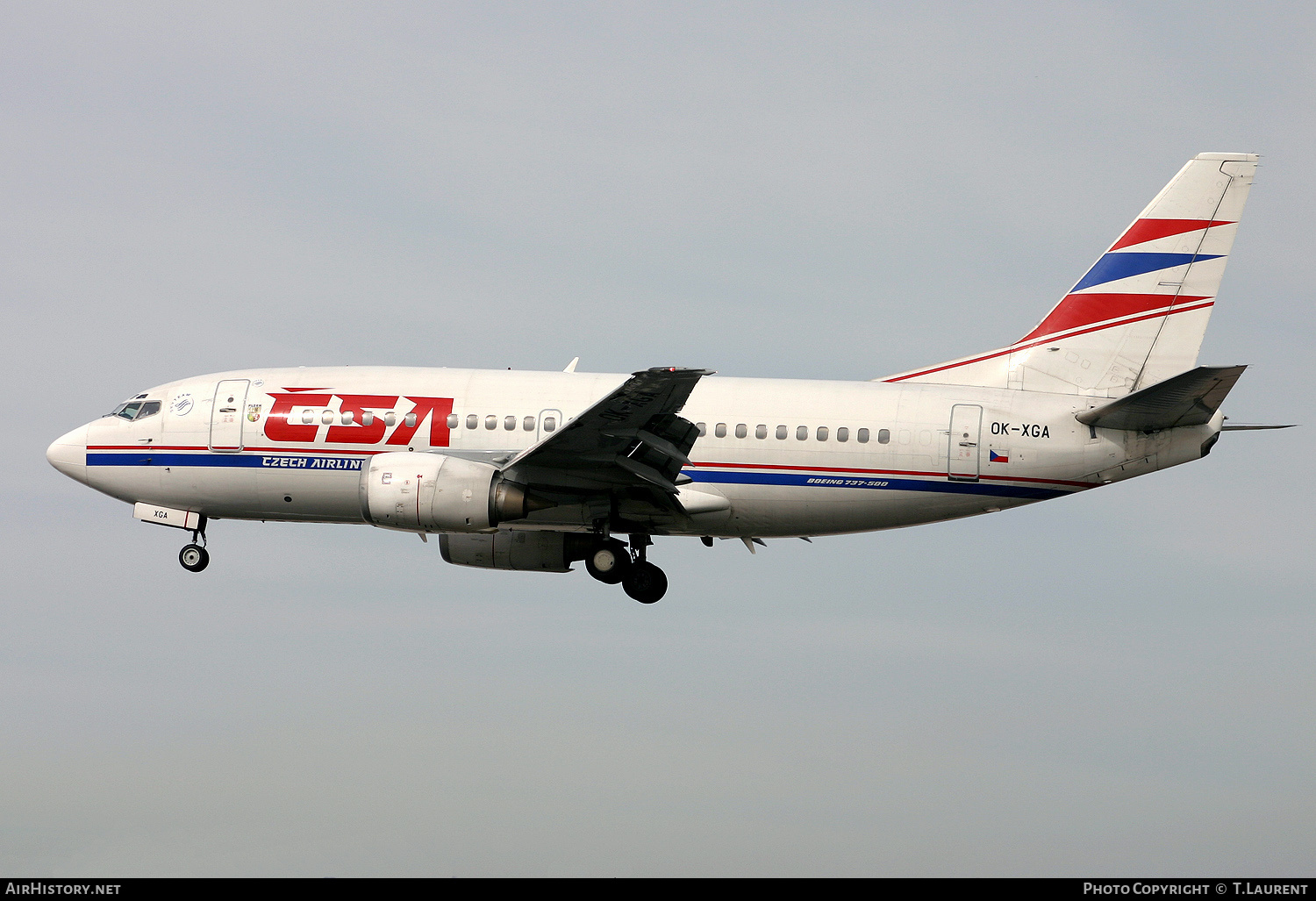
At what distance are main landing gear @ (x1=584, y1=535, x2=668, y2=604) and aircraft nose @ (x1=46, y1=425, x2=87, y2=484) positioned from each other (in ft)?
39.6

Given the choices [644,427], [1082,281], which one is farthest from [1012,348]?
[644,427]

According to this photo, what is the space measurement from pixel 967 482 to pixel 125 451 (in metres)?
19.0

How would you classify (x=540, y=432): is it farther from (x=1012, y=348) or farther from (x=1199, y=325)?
(x=1199, y=325)

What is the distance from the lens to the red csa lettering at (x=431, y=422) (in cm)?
3138

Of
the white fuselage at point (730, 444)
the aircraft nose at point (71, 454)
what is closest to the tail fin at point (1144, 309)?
the white fuselage at point (730, 444)

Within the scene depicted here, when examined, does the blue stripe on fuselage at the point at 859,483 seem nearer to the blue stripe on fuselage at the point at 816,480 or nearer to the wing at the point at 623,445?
the blue stripe on fuselage at the point at 816,480

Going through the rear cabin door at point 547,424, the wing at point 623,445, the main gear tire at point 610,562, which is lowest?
the main gear tire at point 610,562

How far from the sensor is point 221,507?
32.4 meters

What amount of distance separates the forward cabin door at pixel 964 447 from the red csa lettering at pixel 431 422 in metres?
11.0

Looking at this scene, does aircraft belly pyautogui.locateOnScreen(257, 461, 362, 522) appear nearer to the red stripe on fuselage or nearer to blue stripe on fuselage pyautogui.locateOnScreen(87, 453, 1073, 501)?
blue stripe on fuselage pyautogui.locateOnScreen(87, 453, 1073, 501)

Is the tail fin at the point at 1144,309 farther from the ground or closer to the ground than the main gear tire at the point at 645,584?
farther from the ground

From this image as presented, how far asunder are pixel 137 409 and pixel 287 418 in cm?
428
